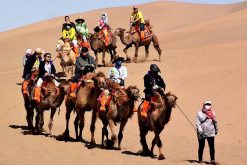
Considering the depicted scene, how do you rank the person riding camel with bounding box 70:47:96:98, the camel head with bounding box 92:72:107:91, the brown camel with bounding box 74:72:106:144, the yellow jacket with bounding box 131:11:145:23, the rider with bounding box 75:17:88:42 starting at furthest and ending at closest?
1. the yellow jacket with bounding box 131:11:145:23
2. the rider with bounding box 75:17:88:42
3. the person riding camel with bounding box 70:47:96:98
4. the brown camel with bounding box 74:72:106:144
5. the camel head with bounding box 92:72:107:91

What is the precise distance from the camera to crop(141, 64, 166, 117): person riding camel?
16.1 metres

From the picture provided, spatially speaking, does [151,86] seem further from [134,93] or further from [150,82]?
[134,93]

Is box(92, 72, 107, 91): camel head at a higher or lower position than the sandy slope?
higher

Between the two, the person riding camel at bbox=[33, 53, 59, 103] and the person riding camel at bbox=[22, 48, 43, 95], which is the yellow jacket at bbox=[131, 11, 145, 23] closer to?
the person riding camel at bbox=[22, 48, 43, 95]

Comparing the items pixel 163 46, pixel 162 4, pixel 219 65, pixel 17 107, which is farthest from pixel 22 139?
pixel 162 4

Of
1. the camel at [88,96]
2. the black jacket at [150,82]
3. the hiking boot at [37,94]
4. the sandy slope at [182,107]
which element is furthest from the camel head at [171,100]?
the hiking boot at [37,94]

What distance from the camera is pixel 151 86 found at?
16203 millimetres

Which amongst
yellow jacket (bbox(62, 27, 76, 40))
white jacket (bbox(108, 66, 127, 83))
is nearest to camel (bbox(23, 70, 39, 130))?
white jacket (bbox(108, 66, 127, 83))

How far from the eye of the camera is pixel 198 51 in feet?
119

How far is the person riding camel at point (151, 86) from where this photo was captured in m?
16.1

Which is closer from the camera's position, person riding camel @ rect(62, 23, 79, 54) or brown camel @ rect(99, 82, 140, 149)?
brown camel @ rect(99, 82, 140, 149)

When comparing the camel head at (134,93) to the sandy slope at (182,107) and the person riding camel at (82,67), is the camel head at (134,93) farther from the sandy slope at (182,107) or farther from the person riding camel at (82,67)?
the person riding camel at (82,67)

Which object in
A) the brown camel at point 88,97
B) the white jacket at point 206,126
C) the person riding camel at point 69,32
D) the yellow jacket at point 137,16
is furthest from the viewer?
the yellow jacket at point 137,16

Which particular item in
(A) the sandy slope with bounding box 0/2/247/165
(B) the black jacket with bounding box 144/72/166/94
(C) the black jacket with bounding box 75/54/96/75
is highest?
(C) the black jacket with bounding box 75/54/96/75
